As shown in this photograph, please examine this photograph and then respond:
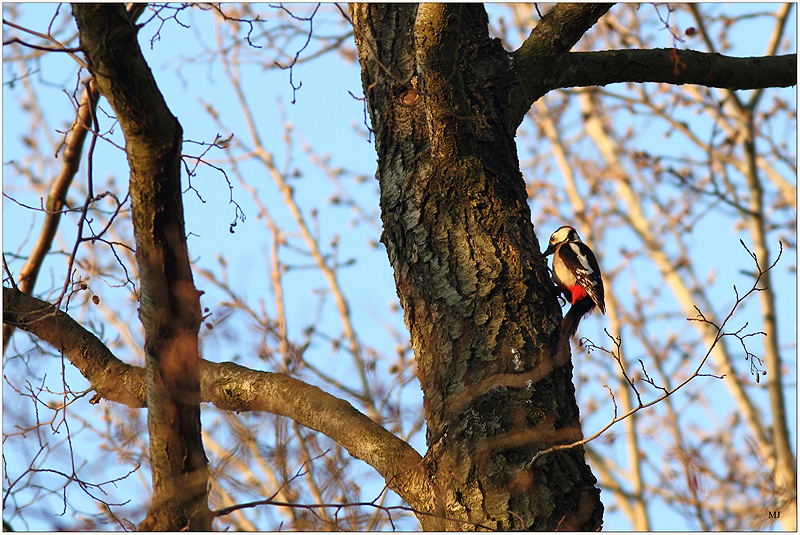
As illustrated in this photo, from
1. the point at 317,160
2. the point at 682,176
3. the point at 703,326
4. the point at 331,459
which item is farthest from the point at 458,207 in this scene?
the point at 317,160

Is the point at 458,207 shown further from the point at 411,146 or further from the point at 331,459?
the point at 331,459

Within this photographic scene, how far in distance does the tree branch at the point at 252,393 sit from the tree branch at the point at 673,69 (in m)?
1.73

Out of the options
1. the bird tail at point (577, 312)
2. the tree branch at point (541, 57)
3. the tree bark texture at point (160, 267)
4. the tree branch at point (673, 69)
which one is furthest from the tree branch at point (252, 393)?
the bird tail at point (577, 312)

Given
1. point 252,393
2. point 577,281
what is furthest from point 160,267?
point 577,281

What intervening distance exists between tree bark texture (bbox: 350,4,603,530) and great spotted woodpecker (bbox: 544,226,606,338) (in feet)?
6.66

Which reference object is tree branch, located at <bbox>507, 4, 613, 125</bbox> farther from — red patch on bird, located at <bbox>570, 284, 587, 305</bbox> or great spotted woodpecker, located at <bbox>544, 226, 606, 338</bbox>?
red patch on bird, located at <bbox>570, 284, 587, 305</bbox>

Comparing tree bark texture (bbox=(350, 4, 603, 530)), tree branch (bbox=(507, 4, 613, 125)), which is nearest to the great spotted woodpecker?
tree branch (bbox=(507, 4, 613, 125))

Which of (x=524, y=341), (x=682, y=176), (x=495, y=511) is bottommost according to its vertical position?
(x=495, y=511)

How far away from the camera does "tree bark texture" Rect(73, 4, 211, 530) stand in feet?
6.49

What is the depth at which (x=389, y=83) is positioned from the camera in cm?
324

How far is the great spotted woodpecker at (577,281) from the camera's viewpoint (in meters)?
5.04

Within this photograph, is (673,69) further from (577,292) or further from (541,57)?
(577,292)

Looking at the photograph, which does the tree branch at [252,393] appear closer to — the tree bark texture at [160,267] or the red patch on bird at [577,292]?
the tree bark texture at [160,267]

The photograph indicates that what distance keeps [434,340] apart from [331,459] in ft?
2.00
